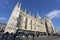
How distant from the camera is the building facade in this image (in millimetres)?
36269

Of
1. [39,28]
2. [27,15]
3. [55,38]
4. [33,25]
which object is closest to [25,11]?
[27,15]

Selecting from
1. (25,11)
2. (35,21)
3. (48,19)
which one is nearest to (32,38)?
(25,11)

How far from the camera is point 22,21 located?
1602 inches

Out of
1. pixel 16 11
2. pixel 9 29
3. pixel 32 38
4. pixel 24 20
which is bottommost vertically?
pixel 32 38

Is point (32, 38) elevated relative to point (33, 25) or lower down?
lower down

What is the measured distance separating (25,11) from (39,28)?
401 inches

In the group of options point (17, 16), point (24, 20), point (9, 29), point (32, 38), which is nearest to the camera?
point (32, 38)

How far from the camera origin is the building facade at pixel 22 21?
36269 millimetres

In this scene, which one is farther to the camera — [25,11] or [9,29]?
[25,11]

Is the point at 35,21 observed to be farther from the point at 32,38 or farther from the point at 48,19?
the point at 32,38

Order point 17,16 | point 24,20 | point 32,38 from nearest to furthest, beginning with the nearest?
point 32,38
point 17,16
point 24,20

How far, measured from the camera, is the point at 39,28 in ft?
153

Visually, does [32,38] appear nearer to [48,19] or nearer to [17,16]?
[17,16]

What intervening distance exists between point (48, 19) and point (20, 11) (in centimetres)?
1508
